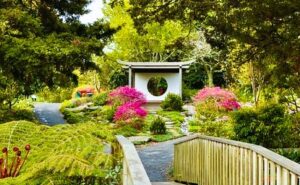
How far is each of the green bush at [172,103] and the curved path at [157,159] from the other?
8850 millimetres

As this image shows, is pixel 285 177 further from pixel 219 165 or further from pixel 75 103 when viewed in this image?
pixel 75 103

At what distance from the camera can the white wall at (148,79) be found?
29.2 m

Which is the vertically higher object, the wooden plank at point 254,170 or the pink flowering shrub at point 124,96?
the pink flowering shrub at point 124,96

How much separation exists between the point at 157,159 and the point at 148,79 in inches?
631

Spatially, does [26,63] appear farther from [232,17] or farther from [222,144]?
[222,144]

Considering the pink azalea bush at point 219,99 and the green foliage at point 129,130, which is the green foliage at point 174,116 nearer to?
the pink azalea bush at point 219,99

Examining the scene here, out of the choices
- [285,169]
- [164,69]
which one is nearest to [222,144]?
[285,169]

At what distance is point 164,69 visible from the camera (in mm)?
29234

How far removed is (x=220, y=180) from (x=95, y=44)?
652 cm

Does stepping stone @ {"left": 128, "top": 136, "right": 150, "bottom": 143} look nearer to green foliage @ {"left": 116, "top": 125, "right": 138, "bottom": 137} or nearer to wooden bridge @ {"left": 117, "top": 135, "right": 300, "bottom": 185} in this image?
green foliage @ {"left": 116, "top": 125, "right": 138, "bottom": 137}

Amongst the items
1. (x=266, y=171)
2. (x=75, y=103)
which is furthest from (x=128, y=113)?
(x=266, y=171)

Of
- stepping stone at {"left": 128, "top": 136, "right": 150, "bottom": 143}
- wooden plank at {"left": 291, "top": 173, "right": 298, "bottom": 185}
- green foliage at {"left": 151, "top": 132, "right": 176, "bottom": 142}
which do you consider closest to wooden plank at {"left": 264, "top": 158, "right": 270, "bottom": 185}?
wooden plank at {"left": 291, "top": 173, "right": 298, "bottom": 185}

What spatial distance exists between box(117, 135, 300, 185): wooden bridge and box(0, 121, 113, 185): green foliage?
0.22 meters

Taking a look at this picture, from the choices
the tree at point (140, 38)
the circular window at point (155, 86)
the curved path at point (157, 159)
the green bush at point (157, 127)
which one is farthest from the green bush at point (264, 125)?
the circular window at point (155, 86)
